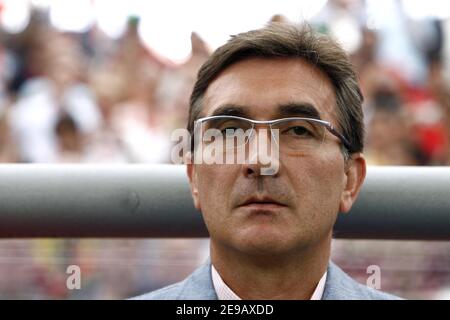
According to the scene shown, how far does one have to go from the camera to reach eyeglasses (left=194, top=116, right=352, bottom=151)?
4.29 feet

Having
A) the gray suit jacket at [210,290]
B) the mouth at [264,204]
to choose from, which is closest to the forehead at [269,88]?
the mouth at [264,204]

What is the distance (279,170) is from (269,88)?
13 cm

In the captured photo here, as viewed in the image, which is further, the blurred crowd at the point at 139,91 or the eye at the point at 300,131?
the blurred crowd at the point at 139,91

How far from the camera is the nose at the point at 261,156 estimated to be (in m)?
1.27

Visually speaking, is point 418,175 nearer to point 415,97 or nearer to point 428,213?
point 428,213

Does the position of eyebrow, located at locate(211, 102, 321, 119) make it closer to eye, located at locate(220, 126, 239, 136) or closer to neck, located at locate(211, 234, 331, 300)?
eye, located at locate(220, 126, 239, 136)

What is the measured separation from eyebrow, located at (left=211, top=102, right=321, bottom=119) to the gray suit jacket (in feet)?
0.75

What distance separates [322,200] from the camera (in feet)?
4.34

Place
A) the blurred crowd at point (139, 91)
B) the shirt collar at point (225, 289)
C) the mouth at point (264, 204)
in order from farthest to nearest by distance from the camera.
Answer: the blurred crowd at point (139, 91) < the shirt collar at point (225, 289) < the mouth at point (264, 204)

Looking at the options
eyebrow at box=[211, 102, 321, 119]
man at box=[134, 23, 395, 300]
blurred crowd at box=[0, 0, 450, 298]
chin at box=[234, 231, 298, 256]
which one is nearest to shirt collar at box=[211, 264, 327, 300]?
man at box=[134, 23, 395, 300]

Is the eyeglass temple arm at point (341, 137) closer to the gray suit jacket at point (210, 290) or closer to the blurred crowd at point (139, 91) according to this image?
the gray suit jacket at point (210, 290)

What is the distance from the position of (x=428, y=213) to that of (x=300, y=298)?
35cm

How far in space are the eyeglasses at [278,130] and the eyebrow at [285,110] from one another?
0.04 feet

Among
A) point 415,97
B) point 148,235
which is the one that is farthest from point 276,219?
point 415,97
